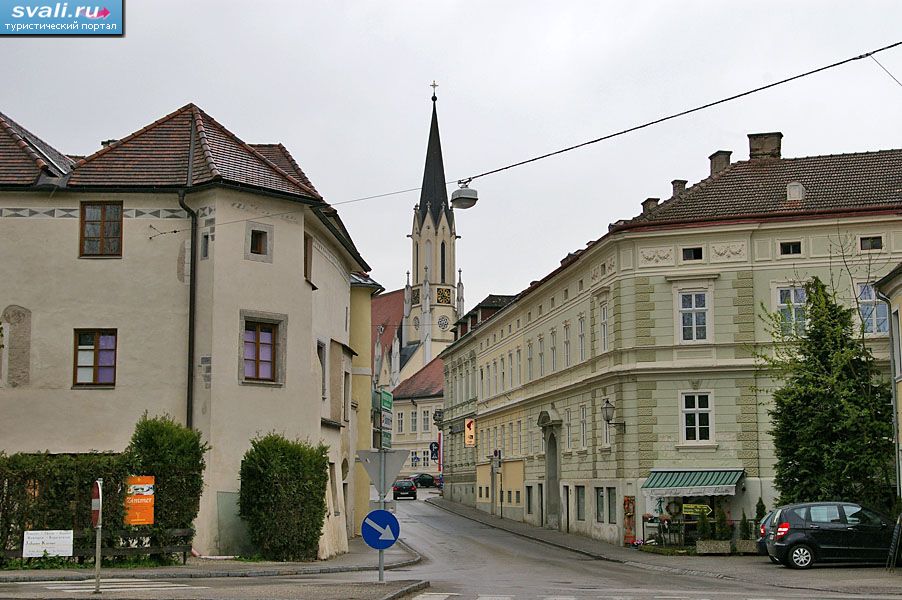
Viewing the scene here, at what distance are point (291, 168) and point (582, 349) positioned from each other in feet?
47.3

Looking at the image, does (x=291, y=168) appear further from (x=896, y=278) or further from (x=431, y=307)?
(x=431, y=307)

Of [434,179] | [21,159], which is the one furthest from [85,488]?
[434,179]

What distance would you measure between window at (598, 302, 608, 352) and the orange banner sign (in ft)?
67.6

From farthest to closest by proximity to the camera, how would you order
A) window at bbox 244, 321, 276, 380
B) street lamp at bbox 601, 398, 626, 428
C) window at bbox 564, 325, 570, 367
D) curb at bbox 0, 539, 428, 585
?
window at bbox 564, 325, 570, 367 → street lamp at bbox 601, 398, 626, 428 → window at bbox 244, 321, 276, 380 → curb at bbox 0, 539, 428, 585

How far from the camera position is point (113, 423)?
2977 centimetres

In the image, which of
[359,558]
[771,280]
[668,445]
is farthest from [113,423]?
[771,280]

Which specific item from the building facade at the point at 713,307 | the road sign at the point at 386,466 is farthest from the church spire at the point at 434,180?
the road sign at the point at 386,466

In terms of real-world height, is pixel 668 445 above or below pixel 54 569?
above

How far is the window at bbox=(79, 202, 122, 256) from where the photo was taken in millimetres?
30531

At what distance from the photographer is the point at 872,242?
38844 millimetres

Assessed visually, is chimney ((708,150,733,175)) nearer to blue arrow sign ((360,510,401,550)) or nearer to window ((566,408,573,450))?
window ((566,408,573,450))

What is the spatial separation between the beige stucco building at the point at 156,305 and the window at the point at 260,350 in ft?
0.12

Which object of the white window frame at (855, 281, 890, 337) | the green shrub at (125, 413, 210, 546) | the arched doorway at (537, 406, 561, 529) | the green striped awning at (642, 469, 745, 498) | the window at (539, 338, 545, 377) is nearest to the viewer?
the green shrub at (125, 413, 210, 546)

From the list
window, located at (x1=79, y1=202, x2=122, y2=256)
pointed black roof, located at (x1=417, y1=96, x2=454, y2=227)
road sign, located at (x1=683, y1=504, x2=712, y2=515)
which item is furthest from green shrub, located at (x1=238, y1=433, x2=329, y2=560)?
pointed black roof, located at (x1=417, y1=96, x2=454, y2=227)
